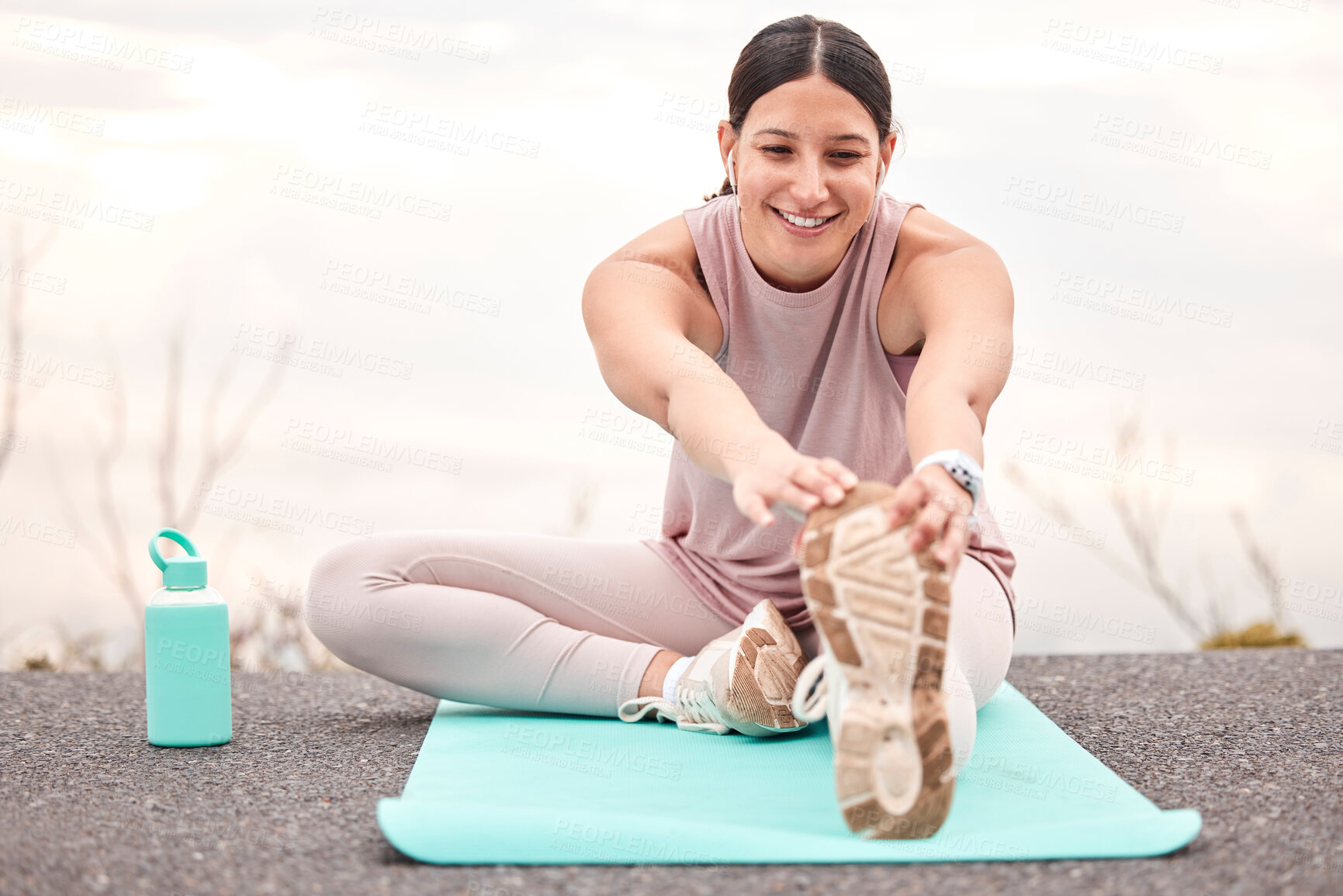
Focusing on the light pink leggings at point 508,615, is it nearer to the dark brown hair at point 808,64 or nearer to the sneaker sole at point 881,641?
the sneaker sole at point 881,641

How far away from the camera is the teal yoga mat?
4.20ft

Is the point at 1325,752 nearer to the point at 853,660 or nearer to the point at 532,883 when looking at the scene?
the point at 853,660

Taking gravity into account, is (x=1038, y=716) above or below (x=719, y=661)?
below

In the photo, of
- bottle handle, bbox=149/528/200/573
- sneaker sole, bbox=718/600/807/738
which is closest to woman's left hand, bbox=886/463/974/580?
sneaker sole, bbox=718/600/807/738

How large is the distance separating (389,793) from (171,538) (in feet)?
1.98

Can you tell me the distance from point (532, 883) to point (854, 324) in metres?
0.97

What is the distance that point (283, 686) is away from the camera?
2.52 metres

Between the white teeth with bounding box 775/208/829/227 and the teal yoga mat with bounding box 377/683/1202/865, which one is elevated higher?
the white teeth with bounding box 775/208/829/227

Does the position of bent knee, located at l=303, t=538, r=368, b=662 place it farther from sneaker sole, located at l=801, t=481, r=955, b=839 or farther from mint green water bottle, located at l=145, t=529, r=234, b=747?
sneaker sole, located at l=801, t=481, r=955, b=839

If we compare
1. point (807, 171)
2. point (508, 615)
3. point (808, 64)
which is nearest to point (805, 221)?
point (807, 171)

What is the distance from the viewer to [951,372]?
1.50 meters

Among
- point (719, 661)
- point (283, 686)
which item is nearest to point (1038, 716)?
point (719, 661)

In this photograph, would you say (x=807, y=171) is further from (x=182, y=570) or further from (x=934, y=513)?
(x=182, y=570)

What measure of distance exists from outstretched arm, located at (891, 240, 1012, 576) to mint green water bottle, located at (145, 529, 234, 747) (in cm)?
106
